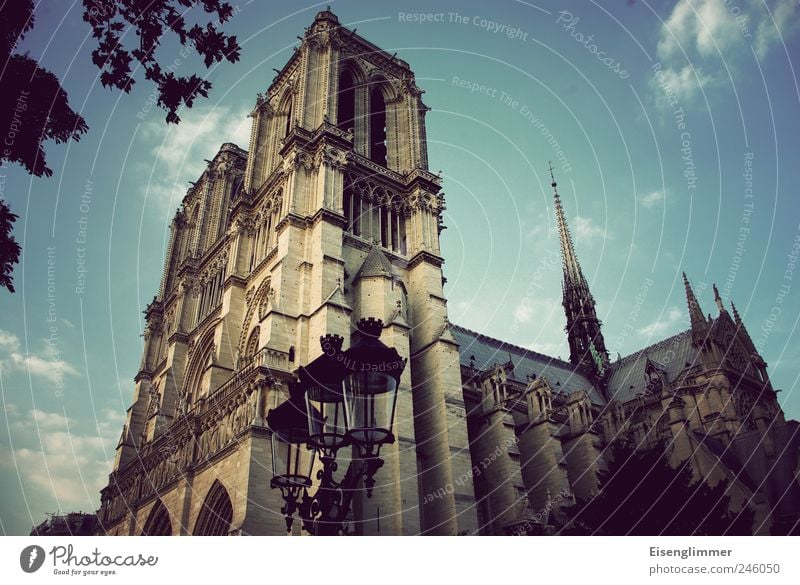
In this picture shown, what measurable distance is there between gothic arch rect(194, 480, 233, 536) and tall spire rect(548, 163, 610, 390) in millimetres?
37761

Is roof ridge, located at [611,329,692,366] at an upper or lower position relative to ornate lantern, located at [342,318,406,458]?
upper

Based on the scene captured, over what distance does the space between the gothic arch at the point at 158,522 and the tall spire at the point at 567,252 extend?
4420cm

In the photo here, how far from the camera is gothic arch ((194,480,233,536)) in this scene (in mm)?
20047

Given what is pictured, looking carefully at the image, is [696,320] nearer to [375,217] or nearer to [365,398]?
[375,217]

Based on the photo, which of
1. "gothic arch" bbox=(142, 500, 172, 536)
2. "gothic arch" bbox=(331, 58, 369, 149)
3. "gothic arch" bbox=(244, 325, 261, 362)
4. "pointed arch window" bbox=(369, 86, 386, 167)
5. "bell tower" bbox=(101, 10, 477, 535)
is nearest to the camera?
"bell tower" bbox=(101, 10, 477, 535)

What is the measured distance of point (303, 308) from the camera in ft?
76.5
